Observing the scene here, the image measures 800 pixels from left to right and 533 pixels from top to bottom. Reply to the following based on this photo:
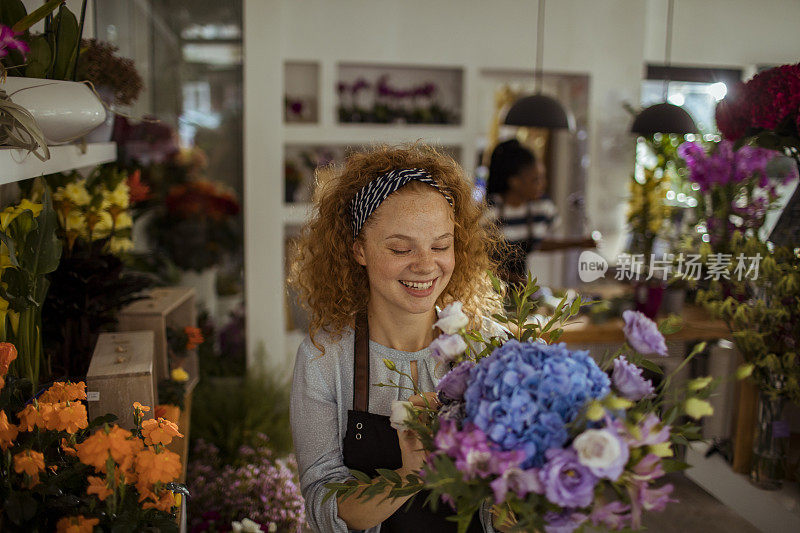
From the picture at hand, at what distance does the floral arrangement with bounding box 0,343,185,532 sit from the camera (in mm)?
1039

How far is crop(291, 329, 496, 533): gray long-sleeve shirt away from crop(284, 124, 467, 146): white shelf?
115 inches

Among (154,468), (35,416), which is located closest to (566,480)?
(154,468)

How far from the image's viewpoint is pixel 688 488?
242 cm

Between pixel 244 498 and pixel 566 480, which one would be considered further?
pixel 244 498

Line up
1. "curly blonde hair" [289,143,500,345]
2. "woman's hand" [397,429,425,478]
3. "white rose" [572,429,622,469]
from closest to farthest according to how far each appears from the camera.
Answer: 1. "white rose" [572,429,622,469]
2. "woman's hand" [397,429,425,478]
3. "curly blonde hair" [289,143,500,345]

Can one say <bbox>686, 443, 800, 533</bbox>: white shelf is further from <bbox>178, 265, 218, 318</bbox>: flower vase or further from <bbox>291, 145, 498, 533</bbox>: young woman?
<bbox>178, 265, 218, 318</bbox>: flower vase

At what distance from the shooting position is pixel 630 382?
1034 millimetres

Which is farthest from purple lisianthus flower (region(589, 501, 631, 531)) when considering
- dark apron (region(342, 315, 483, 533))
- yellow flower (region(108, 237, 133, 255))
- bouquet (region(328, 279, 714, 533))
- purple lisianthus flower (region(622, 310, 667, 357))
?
yellow flower (region(108, 237, 133, 255))

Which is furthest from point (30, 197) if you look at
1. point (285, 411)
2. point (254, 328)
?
point (254, 328)

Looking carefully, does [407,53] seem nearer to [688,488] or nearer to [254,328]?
[254,328]

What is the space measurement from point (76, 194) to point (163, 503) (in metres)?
1.03

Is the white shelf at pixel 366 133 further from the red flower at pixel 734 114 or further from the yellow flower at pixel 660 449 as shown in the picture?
the yellow flower at pixel 660 449

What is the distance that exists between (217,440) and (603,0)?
381 cm

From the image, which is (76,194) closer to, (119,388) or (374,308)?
(119,388)
